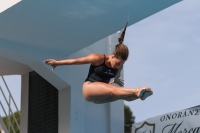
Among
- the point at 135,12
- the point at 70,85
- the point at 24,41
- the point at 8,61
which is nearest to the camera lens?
the point at 135,12

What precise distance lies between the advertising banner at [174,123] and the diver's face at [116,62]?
2.96 m

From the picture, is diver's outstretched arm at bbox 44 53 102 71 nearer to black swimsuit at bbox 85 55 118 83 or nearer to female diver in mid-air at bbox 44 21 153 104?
female diver in mid-air at bbox 44 21 153 104

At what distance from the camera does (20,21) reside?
26.6 ft

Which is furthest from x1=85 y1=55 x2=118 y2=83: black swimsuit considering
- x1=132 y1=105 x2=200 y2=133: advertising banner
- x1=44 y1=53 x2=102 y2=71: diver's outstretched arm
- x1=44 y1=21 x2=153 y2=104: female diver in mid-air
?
x1=132 y1=105 x2=200 y2=133: advertising banner

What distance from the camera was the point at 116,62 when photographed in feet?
19.7

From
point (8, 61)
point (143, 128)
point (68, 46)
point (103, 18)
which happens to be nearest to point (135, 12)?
point (103, 18)

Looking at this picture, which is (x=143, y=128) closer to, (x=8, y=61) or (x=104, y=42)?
→ (x=104, y=42)

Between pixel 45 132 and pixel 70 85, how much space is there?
111 centimetres

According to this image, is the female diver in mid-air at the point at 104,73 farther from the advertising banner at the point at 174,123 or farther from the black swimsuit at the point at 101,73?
the advertising banner at the point at 174,123

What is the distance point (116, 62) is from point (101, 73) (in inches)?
11.0

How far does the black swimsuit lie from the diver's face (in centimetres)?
10

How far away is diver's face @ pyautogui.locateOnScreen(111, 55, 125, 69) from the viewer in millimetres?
5973

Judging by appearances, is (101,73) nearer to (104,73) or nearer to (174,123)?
(104,73)

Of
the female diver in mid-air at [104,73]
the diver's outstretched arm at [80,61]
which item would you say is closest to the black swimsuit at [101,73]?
the female diver in mid-air at [104,73]
